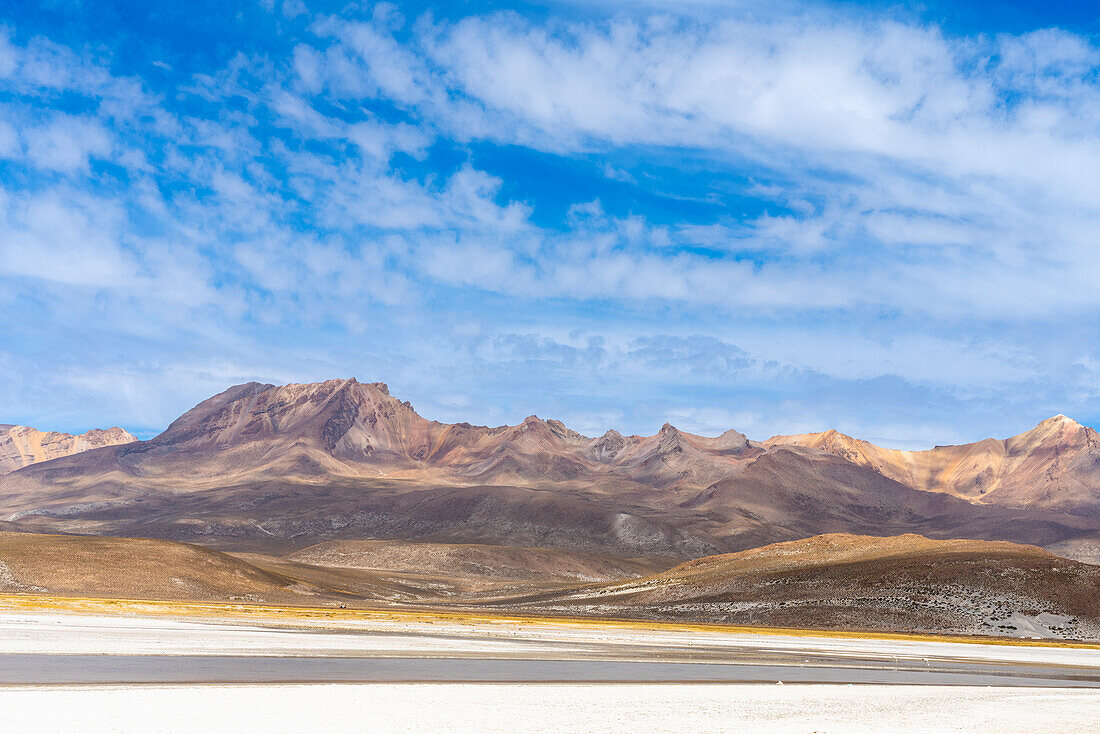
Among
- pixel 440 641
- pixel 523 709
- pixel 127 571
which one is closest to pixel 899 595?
pixel 440 641

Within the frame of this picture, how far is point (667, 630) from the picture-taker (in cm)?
7656

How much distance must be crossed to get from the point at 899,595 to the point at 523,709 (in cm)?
7803

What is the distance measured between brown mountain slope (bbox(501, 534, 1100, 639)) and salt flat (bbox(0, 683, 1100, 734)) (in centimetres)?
5747

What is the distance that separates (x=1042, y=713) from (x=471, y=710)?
16946 mm

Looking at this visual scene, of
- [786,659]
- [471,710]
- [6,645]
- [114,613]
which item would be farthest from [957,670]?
[114,613]

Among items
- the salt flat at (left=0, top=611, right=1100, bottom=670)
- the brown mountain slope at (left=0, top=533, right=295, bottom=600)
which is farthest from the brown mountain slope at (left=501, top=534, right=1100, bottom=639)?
the brown mountain slope at (left=0, top=533, right=295, bottom=600)

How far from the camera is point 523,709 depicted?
981 inches

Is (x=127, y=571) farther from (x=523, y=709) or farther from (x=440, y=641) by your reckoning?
(x=523, y=709)

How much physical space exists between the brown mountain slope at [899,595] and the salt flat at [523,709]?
57.5m

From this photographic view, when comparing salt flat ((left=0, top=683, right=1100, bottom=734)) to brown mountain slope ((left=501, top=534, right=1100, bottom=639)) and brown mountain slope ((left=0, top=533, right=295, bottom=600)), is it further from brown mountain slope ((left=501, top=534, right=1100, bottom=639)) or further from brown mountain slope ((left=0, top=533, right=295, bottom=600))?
brown mountain slope ((left=0, top=533, right=295, bottom=600))

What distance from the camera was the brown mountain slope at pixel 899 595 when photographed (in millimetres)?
85625

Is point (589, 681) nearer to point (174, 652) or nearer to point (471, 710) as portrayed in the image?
point (471, 710)

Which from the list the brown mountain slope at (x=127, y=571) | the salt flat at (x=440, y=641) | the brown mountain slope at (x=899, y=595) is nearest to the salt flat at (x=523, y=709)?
the salt flat at (x=440, y=641)

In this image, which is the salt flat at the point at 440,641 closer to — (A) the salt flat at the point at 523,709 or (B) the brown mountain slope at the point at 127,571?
(A) the salt flat at the point at 523,709
